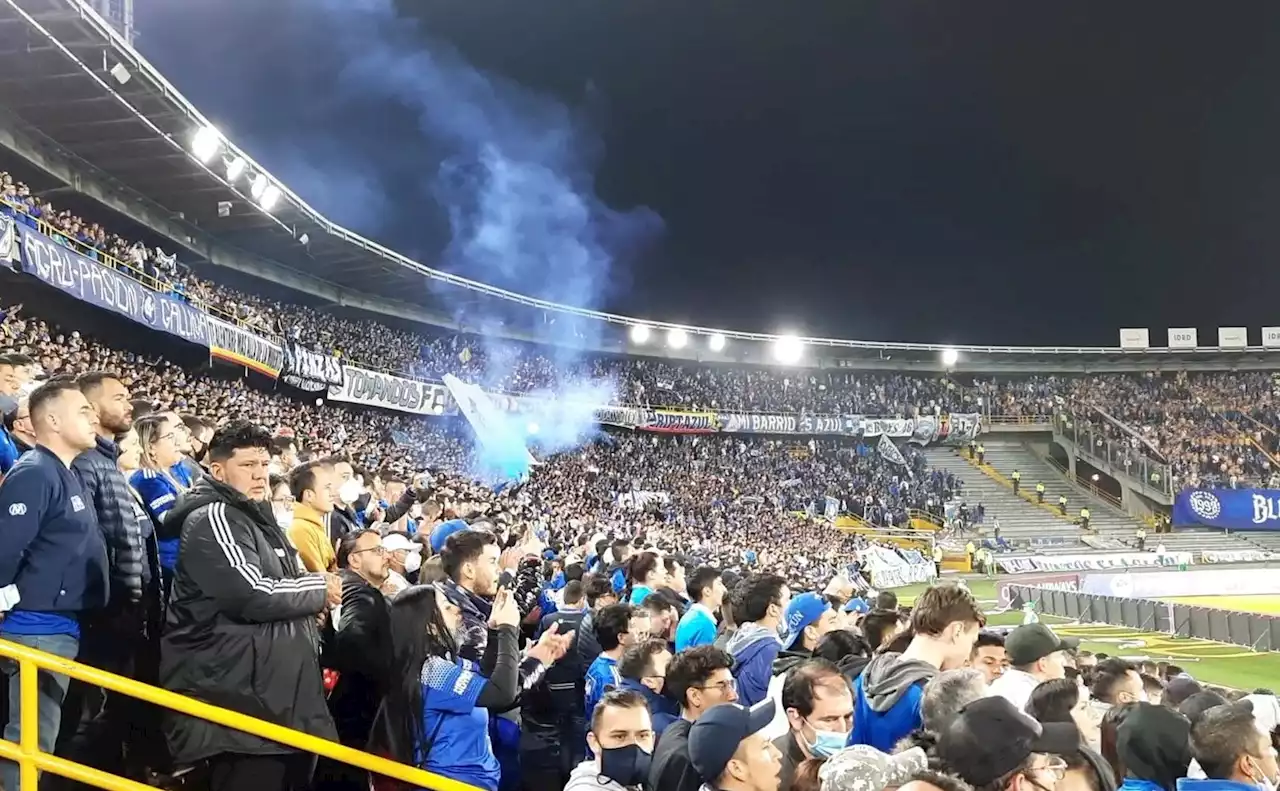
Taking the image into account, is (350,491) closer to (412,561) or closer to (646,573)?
(412,561)

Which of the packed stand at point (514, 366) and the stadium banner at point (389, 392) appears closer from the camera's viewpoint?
the packed stand at point (514, 366)

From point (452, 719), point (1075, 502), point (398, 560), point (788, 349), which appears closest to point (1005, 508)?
point (1075, 502)

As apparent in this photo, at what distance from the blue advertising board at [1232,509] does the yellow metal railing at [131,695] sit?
48.8 metres

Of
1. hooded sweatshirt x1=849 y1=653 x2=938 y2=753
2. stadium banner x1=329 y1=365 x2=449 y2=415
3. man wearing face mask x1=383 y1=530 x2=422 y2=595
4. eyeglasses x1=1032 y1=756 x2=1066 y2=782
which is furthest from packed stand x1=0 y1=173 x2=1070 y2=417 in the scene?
eyeglasses x1=1032 y1=756 x2=1066 y2=782

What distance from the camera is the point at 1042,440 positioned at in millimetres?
54281

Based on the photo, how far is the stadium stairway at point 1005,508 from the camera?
42.5 m

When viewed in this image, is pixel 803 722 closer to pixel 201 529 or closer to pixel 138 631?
pixel 201 529

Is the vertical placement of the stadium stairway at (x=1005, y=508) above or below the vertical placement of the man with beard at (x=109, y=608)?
above

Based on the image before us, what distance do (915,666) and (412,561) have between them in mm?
3994

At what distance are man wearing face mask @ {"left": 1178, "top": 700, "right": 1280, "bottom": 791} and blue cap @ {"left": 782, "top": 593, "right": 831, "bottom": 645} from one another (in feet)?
7.35

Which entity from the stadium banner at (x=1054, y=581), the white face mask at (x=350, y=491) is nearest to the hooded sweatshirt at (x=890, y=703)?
the white face mask at (x=350, y=491)

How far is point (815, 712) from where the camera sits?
12.1ft

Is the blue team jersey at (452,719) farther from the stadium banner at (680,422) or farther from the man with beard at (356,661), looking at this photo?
the stadium banner at (680,422)

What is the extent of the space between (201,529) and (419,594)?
2.99 ft
